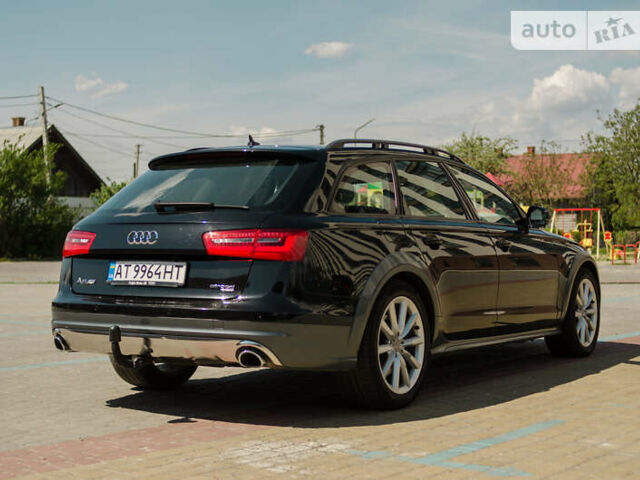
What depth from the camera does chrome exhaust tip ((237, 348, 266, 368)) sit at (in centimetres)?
548

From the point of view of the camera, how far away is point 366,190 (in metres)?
6.38

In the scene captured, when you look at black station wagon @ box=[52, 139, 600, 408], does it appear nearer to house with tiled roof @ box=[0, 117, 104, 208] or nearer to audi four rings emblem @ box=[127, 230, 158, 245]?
audi four rings emblem @ box=[127, 230, 158, 245]

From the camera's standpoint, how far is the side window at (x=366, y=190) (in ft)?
19.9

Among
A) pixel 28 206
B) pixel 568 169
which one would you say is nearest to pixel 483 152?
pixel 568 169

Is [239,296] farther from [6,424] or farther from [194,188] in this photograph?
[6,424]

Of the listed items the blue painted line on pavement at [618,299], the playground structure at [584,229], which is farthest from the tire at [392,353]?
the playground structure at [584,229]

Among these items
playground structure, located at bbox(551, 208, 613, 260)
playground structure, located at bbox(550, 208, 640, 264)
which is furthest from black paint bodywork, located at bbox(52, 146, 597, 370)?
playground structure, located at bbox(550, 208, 640, 264)

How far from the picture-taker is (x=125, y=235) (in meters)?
5.96

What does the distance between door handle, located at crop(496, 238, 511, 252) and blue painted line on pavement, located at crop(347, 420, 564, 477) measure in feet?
7.09

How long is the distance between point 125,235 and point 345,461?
7.08ft

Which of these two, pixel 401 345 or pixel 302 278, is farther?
pixel 401 345

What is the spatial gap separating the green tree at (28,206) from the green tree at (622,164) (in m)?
41.7

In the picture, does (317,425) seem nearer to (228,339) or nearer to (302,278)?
(228,339)

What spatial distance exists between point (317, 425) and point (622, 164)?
6740 centimetres
